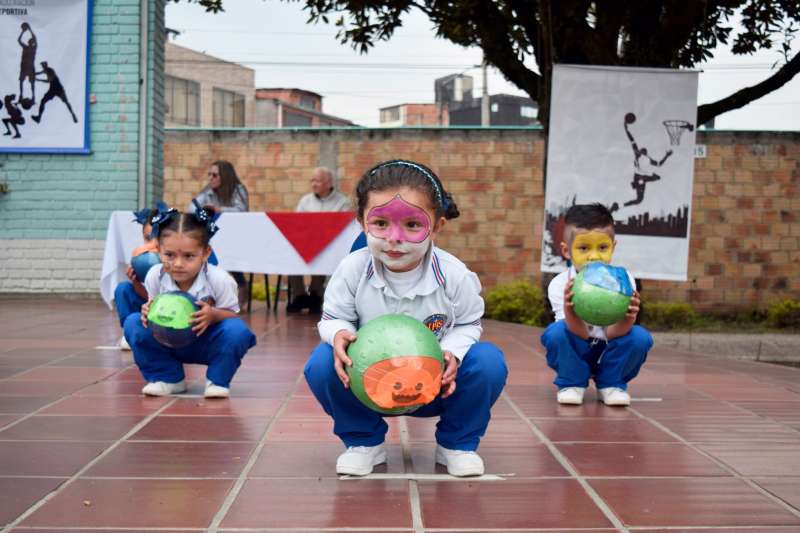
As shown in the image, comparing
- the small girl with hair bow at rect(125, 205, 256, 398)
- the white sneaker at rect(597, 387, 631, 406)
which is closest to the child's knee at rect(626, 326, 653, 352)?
the white sneaker at rect(597, 387, 631, 406)

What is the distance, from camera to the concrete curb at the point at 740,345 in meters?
9.12

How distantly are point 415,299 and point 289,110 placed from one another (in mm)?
37549

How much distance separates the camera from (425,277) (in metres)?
3.09

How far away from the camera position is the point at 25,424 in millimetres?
3828

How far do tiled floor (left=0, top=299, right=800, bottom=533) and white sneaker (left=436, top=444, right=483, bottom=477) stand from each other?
0.12 ft

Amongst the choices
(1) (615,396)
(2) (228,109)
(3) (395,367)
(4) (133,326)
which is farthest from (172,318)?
(2) (228,109)

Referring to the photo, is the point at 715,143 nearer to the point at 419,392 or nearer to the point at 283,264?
the point at 283,264

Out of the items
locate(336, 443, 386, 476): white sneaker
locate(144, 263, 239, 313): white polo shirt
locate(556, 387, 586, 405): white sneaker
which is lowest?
locate(556, 387, 586, 405): white sneaker

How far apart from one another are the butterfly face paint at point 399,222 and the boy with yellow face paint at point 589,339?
148 centimetres

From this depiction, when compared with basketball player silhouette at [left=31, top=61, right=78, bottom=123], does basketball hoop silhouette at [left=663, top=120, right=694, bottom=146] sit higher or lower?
lower

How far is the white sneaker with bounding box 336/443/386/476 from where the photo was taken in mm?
3033

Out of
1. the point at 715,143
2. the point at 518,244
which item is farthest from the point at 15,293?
the point at 715,143

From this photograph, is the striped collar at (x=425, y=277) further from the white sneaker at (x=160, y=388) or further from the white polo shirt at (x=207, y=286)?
the white sneaker at (x=160, y=388)

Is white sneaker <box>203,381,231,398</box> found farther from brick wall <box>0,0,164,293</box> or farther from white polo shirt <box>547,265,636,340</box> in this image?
brick wall <box>0,0,164,293</box>
